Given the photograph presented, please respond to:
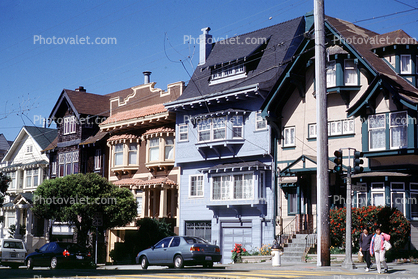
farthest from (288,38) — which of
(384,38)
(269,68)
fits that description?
(384,38)

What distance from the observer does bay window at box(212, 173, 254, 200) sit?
33.2m

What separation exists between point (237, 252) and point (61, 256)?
9618 mm

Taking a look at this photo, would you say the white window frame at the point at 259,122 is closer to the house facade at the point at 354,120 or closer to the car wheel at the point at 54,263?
the house facade at the point at 354,120

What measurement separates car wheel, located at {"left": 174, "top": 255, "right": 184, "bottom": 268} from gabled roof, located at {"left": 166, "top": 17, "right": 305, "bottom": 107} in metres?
12.0

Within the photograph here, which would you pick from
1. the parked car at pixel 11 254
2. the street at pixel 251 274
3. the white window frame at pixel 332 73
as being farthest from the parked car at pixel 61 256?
the white window frame at pixel 332 73

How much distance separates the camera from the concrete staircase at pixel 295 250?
1083 inches

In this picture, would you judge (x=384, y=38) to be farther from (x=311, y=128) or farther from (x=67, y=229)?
(x=67, y=229)

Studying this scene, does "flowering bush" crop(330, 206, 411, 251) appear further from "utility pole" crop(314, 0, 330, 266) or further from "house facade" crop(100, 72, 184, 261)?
"house facade" crop(100, 72, 184, 261)

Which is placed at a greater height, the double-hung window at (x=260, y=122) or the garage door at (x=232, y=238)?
the double-hung window at (x=260, y=122)

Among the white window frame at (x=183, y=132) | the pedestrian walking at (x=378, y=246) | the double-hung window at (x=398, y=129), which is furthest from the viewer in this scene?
the white window frame at (x=183, y=132)

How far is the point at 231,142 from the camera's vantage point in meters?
33.8

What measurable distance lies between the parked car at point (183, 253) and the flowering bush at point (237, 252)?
5.11 meters

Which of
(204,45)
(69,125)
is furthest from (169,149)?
(69,125)

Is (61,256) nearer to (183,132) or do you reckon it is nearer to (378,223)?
(183,132)
